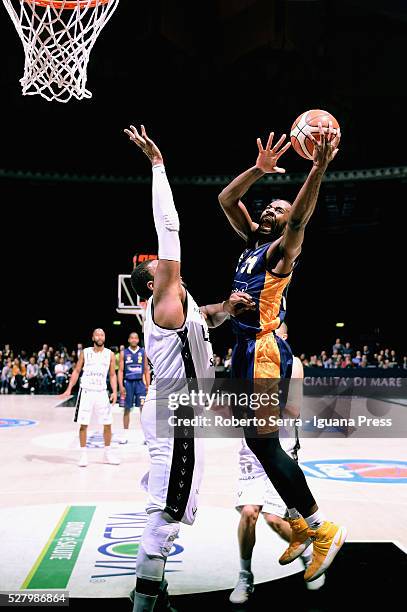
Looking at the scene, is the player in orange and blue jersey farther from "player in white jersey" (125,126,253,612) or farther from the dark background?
the dark background

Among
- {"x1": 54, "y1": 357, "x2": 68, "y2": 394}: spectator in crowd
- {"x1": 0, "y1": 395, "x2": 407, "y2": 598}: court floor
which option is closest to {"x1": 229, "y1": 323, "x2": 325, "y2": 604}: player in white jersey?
{"x1": 0, "y1": 395, "x2": 407, "y2": 598}: court floor

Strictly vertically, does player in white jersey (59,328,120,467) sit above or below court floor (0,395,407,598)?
above

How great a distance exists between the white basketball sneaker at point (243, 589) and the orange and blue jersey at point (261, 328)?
3.85 feet

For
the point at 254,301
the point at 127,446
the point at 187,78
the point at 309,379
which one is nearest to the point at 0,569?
the point at 254,301

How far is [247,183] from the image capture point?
12.7 feet

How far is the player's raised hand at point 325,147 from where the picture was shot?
10.7 feet

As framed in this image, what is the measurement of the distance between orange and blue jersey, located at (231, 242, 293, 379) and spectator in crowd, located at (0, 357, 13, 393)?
60.4 ft

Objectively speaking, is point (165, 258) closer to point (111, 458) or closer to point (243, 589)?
point (243, 589)

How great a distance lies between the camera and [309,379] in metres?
18.1

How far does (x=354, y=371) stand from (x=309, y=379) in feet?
4.46

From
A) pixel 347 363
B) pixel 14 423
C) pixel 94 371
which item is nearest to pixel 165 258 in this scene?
pixel 94 371

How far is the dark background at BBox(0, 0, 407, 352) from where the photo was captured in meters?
14.1

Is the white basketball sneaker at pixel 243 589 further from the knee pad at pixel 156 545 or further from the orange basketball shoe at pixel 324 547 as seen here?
the knee pad at pixel 156 545

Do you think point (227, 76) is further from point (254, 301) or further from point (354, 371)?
point (254, 301)
